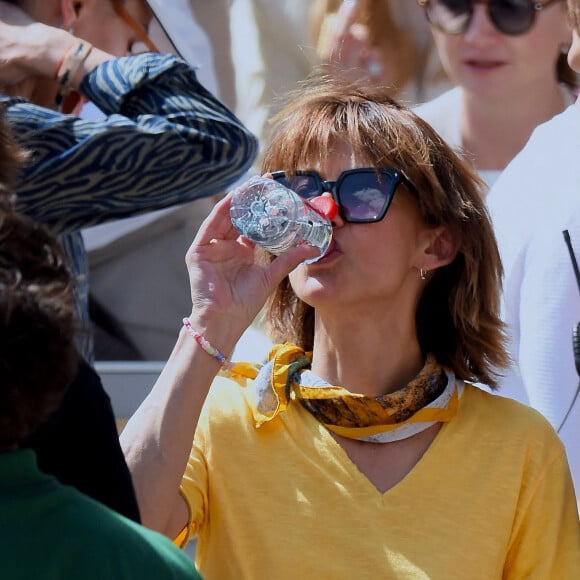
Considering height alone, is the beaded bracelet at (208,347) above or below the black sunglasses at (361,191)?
below

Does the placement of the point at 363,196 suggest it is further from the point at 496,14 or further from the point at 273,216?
the point at 496,14

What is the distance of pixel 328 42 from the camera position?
10.3ft

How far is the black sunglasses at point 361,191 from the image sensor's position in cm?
191

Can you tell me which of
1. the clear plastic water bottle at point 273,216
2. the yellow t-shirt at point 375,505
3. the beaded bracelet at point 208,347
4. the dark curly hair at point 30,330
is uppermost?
the dark curly hair at point 30,330

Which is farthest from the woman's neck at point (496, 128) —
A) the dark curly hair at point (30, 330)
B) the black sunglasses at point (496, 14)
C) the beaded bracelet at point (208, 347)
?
the dark curly hair at point (30, 330)

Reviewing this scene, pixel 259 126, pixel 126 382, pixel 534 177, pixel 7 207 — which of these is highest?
pixel 7 207

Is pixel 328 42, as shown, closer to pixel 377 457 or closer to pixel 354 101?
pixel 354 101

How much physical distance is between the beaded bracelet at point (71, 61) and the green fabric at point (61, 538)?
1261 mm

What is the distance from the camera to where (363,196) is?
6.28ft

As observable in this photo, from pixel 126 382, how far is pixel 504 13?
1.70 m

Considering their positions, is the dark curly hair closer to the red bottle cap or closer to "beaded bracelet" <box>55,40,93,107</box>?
the red bottle cap

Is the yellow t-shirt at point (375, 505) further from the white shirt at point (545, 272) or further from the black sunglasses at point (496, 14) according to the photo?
the black sunglasses at point (496, 14)

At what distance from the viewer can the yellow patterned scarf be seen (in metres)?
1.88

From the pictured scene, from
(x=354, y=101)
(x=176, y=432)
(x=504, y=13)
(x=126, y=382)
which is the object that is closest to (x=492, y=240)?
(x=354, y=101)
